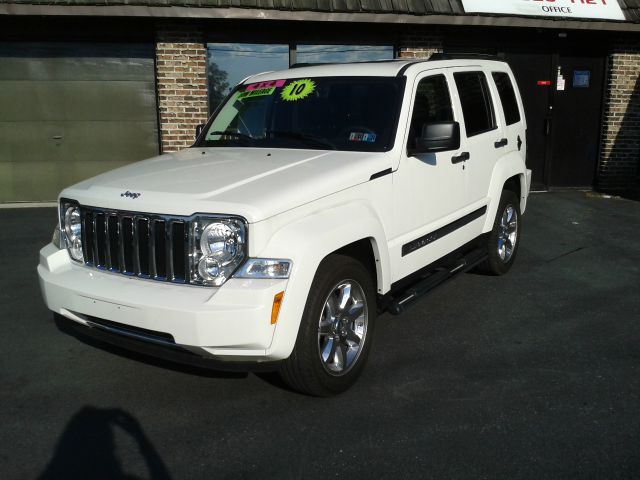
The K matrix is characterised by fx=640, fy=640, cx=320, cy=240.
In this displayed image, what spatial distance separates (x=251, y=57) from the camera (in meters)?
10.2

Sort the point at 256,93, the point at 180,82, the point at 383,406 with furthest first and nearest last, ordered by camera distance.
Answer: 1. the point at 180,82
2. the point at 256,93
3. the point at 383,406

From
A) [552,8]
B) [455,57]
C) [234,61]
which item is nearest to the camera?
[455,57]

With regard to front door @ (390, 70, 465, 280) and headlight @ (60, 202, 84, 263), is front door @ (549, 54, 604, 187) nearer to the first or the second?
front door @ (390, 70, 465, 280)

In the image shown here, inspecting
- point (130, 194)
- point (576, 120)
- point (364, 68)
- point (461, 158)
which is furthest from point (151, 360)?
point (576, 120)

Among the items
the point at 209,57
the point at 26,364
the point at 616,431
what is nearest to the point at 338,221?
the point at 616,431

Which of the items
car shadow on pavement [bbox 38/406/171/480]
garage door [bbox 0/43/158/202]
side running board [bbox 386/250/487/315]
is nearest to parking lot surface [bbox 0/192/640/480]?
car shadow on pavement [bbox 38/406/171/480]

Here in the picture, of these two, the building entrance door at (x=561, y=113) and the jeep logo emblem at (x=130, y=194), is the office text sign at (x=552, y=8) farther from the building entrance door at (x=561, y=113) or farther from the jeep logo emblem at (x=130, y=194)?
the jeep logo emblem at (x=130, y=194)

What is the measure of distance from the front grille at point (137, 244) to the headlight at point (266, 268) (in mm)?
364

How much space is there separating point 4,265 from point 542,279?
5.67 meters

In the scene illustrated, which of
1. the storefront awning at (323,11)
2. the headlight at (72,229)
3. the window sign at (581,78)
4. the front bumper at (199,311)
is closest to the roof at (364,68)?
the headlight at (72,229)

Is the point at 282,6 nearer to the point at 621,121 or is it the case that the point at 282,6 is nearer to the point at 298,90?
the point at 298,90

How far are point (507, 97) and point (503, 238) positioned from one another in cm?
139

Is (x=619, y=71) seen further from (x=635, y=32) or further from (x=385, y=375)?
(x=385, y=375)

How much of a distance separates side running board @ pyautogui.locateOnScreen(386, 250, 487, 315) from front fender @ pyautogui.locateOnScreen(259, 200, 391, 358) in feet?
2.49
